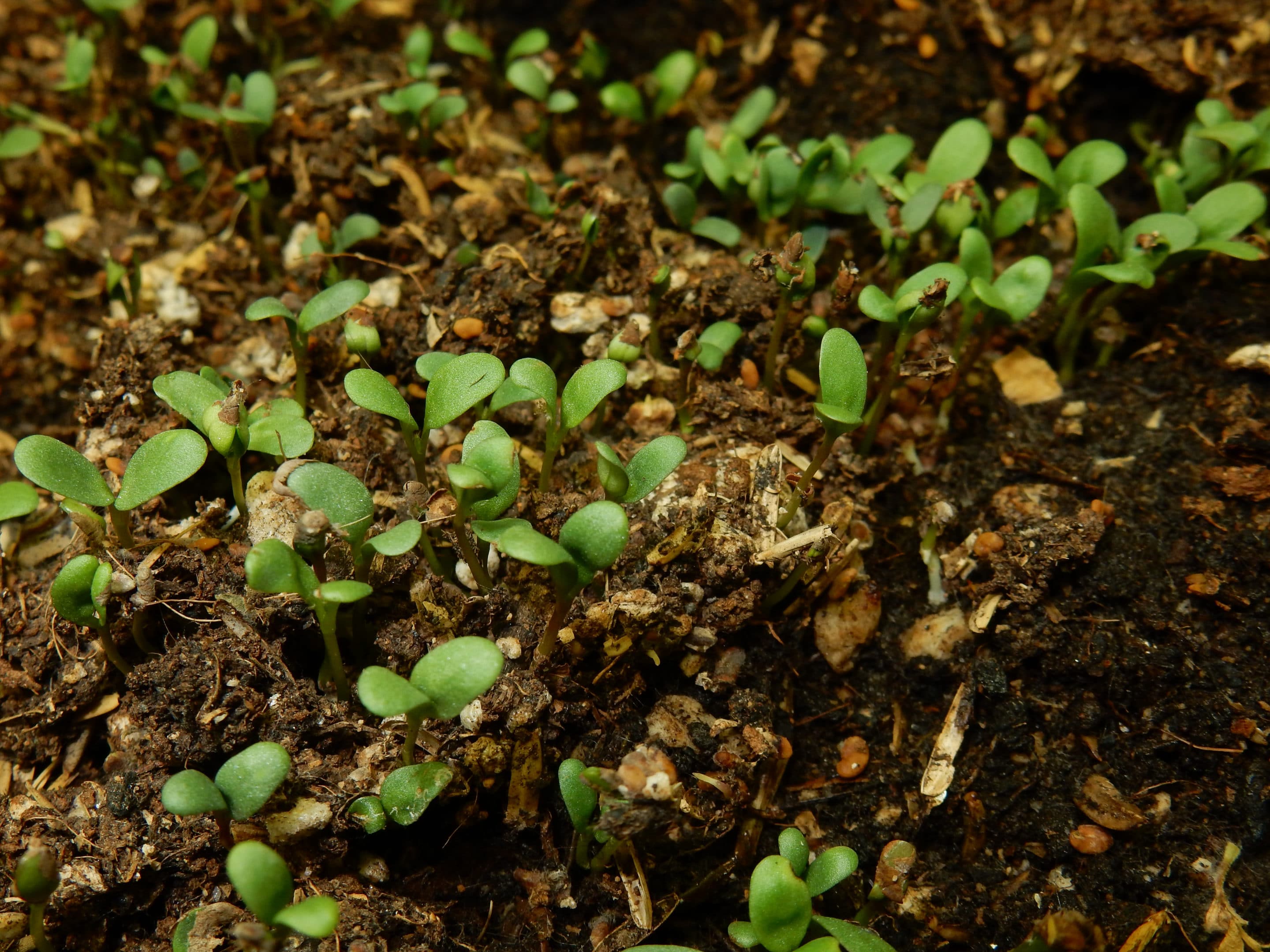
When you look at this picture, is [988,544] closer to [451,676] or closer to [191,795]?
[451,676]

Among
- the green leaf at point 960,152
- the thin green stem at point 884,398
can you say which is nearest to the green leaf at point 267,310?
the thin green stem at point 884,398

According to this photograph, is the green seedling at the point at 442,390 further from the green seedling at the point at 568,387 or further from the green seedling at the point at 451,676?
the green seedling at the point at 451,676

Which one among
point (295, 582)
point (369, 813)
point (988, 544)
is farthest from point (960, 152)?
point (369, 813)

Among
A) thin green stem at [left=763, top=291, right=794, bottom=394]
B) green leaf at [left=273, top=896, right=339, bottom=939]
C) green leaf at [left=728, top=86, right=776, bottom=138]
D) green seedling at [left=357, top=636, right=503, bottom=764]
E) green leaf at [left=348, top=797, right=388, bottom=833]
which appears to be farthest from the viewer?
green leaf at [left=728, top=86, right=776, bottom=138]

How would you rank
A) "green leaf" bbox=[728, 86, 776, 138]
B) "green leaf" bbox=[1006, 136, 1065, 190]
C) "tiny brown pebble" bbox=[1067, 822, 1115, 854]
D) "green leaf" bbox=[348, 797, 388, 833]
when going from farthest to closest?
"green leaf" bbox=[728, 86, 776, 138] → "green leaf" bbox=[1006, 136, 1065, 190] → "tiny brown pebble" bbox=[1067, 822, 1115, 854] → "green leaf" bbox=[348, 797, 388, 833]

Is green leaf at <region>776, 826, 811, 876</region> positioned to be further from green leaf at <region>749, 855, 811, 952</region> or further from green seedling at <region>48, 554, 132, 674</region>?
green seedling at <region>48, 554, 132, 674</region>

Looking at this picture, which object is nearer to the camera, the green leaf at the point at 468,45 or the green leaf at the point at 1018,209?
the green leaf at the point at 1018,209

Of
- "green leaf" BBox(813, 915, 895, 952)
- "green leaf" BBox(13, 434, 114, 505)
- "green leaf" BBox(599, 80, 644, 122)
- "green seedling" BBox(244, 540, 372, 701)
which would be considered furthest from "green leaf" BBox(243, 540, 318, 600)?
"green leaf" BBox(599, 80, 644, 122)
